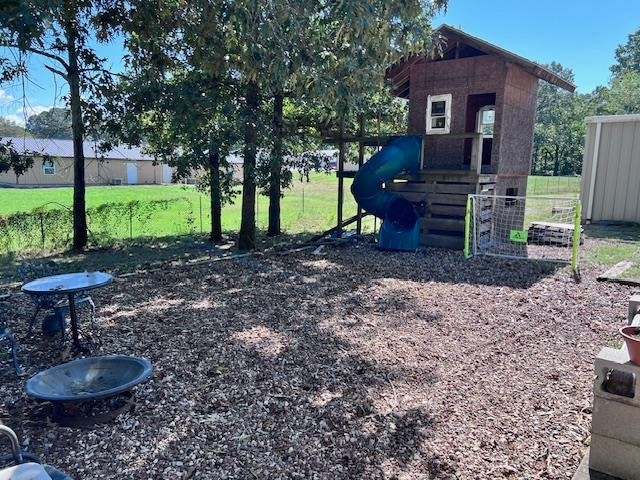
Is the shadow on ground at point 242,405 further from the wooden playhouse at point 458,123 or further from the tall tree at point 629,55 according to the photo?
the tall tree at point 629,55

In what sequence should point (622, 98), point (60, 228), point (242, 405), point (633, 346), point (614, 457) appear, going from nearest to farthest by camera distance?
point (633, 346) → point (614, 457) → point (242, 405) → point (60, 228) → point (622, 98)

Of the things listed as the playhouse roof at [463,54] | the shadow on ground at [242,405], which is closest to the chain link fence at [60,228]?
the shadow on ground at [242,405]

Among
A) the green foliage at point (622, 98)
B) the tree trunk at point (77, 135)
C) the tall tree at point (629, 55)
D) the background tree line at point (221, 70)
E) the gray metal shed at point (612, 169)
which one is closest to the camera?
the background tree line at point (221, 70)

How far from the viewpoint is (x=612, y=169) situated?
12.7 metres

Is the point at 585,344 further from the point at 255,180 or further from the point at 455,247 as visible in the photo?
the point at 255,180

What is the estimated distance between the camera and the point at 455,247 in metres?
10.1

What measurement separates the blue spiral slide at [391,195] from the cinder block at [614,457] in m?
7.37

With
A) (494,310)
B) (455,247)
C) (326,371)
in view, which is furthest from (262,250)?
(326,371)

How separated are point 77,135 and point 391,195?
722cm

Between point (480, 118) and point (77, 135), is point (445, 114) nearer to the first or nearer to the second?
point (480, 118)

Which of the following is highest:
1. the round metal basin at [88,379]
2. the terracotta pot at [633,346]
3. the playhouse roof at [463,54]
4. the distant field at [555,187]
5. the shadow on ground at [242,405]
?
the playhouse roof at [463,54]

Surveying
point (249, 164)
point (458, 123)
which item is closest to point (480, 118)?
point (458, 123)

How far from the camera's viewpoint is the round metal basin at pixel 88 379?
308 centimetres

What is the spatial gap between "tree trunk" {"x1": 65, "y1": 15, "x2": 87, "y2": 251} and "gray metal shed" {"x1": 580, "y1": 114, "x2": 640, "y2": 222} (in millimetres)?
13132
